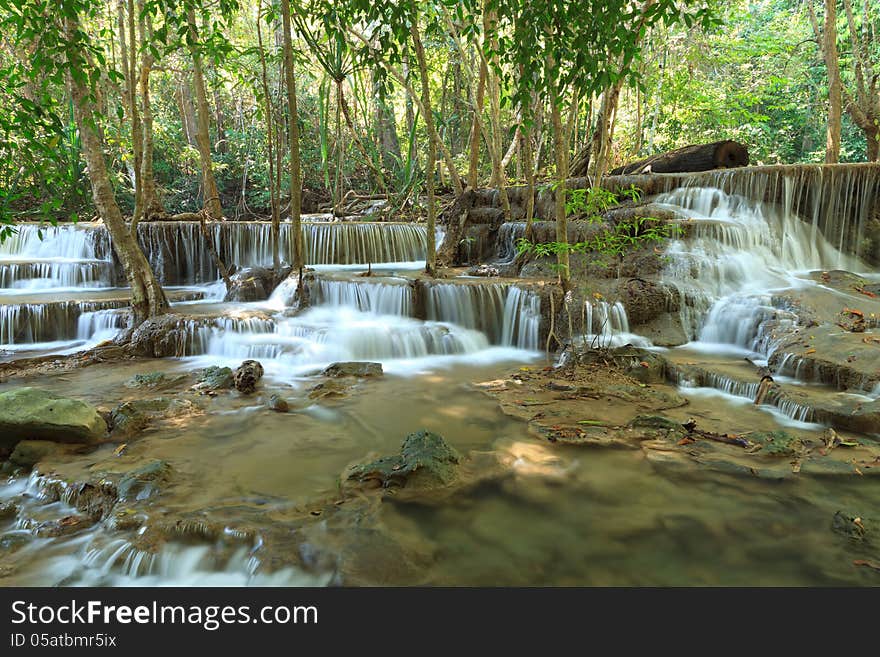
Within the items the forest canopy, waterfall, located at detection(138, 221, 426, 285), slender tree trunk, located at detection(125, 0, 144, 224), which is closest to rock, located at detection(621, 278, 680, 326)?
the forest canopy

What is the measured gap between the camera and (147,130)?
31.7ft

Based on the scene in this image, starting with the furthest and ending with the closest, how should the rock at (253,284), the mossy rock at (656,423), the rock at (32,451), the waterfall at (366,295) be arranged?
the rock at (253,284) → the waterfall at (366,295) → the mossy rock at (656,423) → the rock at (32,451)

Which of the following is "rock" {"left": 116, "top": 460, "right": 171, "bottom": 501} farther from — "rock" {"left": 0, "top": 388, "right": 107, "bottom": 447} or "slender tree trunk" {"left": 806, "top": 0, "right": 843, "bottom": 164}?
"slender tree trunk" {"left": 806, "top": 0, "right": 843, "bottom": 164}

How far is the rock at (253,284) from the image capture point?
9062mm

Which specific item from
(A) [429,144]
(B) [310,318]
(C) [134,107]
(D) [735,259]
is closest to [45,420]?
(B) [310,318]

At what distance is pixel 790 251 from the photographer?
29.6 feet

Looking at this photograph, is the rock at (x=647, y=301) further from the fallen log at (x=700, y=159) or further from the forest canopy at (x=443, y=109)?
the fallen log at (x=700, y=159)

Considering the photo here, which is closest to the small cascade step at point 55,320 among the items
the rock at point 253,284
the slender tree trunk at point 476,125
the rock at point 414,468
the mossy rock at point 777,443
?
the rock at point 253,284

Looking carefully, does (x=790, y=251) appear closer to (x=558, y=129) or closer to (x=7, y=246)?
(x=558, y=129)

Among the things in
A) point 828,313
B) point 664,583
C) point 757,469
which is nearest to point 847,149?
point 828,313

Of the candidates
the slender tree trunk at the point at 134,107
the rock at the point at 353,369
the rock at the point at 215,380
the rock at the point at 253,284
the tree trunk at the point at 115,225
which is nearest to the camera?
the rock at the point at 215,380

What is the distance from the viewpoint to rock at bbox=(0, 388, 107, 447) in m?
3.79

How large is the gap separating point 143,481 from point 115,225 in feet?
16.0

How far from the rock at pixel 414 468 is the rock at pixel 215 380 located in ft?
8.44
